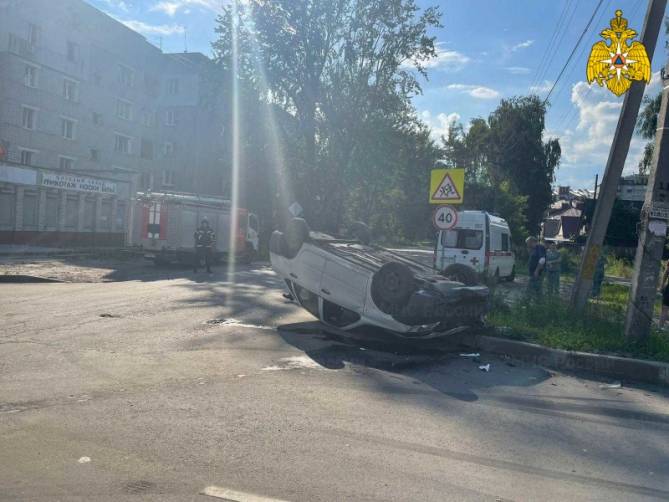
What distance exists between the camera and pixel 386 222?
250 feet

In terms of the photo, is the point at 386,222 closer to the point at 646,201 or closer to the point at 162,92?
the point at 162,92

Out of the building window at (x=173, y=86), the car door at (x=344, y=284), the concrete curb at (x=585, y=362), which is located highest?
the building window at (x=173, y=86)

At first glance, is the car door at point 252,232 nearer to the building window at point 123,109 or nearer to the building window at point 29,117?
the building window at point 29,117

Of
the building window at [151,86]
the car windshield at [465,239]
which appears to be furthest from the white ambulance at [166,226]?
the building window at [151,86]

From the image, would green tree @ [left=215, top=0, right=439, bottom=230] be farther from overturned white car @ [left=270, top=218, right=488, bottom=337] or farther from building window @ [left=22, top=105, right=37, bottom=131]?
overturned white car @ [left=270, top=218, right=488, bottom=337]

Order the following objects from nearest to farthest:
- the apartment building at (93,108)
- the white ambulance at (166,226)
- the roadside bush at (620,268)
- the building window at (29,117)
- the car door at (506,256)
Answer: the car door at (506,256), the white ambulance at (166,226), the roadside bush at (620,268), the apartment building at (93,108), the building window at (29,117)

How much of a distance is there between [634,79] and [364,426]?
7.39 m

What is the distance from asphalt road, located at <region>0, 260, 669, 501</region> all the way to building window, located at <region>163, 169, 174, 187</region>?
142 ft

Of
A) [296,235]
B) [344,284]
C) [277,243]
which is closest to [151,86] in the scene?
[277,243]

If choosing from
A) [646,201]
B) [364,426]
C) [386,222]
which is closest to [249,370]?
[364,426]

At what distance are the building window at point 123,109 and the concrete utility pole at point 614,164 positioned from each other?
38711mm

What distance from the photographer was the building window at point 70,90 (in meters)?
37.0

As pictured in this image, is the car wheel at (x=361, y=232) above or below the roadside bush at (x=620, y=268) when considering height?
above

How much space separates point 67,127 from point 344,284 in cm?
3446
